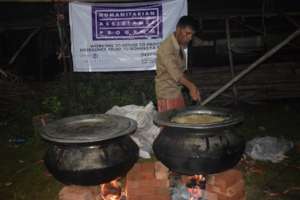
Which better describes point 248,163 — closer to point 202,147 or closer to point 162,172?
point 162,172

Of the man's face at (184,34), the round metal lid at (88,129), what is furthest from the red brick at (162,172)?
the man's face at (184,34)

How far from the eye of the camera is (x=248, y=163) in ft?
19.7

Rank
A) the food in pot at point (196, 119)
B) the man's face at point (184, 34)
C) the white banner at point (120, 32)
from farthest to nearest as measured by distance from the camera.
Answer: the white banner at point (120, 32)
the man's face at point (184, 34)
the food in pot at point (196, 119)

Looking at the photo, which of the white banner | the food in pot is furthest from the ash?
the white banner

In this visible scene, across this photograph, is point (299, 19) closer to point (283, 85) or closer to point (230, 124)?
point (283, 85)

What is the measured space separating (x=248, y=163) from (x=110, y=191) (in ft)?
8.70

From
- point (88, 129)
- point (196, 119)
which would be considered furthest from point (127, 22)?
point (88, 129)

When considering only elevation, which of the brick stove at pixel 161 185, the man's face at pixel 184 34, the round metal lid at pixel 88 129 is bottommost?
the brick stove at pixel 161 185

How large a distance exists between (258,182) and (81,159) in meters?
2.99

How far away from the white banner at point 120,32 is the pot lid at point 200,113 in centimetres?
320

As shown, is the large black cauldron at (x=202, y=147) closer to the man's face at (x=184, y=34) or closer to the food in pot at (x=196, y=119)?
the food in pot at (x=196, y=119)

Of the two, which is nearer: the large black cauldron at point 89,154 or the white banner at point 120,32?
the large black cauldron at point 89,154

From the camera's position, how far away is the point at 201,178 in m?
4.25

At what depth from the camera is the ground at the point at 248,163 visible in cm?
533
